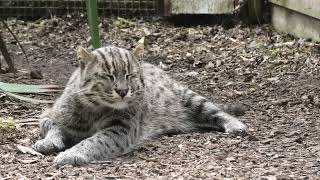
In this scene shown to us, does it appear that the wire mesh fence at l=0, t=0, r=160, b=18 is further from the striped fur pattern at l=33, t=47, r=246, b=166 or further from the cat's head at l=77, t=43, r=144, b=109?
the cat's head at l=77, t=43, r=144, b=109

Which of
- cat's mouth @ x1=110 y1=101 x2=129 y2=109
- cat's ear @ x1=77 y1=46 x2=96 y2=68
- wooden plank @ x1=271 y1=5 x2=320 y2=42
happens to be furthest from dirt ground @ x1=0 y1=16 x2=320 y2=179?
cat's ear @ x1=77 y1=46 x2=96 y2=68

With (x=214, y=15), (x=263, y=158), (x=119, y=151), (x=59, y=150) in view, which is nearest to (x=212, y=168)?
(x=263, y=158)

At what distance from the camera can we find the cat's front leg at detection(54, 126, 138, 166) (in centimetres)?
494

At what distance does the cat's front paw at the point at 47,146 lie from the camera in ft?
17.3

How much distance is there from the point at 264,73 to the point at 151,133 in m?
2.35

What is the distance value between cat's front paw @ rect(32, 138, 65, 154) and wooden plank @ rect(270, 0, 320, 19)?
4030 mm

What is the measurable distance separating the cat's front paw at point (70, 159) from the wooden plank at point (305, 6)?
13.8 feet

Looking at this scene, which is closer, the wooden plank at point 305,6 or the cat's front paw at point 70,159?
the cat's front paw at point 70,159

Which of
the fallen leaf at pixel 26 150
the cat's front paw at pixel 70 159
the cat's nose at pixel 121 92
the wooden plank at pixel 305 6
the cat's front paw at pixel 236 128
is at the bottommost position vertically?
the cat's front paw at pixel 236 128

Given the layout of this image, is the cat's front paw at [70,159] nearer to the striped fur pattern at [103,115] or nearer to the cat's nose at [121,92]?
the striped fur pattern at [103,115]

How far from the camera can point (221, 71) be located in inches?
323

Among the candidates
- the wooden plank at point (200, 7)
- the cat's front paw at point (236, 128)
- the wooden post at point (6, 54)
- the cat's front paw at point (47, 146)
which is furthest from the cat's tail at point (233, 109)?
the wooden plank at point (200, 7)

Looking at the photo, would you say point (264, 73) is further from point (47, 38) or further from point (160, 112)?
point (47, 38)

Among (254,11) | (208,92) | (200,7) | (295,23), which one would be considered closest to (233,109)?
(208,92)
